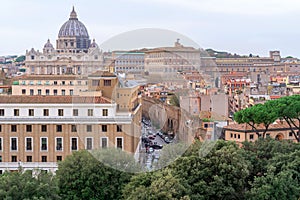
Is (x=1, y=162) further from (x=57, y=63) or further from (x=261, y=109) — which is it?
(x=57, y=63)

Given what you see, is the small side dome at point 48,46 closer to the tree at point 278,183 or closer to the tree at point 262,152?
the tree at point 262,152

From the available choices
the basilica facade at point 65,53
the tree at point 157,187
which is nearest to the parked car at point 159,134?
the tree at point 157,187

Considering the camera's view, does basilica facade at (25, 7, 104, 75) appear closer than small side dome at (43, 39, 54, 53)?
Yes

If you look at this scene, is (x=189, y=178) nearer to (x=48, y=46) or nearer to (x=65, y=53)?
(x=65, y=53)

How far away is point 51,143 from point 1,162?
78.2 inches

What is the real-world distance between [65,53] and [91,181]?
61886 millimetres

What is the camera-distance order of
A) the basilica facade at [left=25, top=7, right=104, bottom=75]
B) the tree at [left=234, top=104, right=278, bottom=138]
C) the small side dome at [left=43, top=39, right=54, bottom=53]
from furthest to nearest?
the small side dome at [left=43, top=39, right=54, bottom=53], the basilica facade at [left=25, top=7, right=104, bottom=75], the tree at [left=234, top=104, right=278, bottom=138]

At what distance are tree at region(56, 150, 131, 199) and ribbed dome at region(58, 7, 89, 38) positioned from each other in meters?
75.3

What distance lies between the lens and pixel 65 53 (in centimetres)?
7875

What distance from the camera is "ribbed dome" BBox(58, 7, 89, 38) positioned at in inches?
3666

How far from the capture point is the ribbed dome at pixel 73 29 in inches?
3666

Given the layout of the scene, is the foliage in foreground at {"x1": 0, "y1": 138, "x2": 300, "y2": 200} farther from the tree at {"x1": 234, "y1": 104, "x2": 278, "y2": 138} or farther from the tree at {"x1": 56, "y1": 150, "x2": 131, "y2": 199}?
the tree at {"x1": 234, "y1": 104, "x2": 278, "y2": 138}

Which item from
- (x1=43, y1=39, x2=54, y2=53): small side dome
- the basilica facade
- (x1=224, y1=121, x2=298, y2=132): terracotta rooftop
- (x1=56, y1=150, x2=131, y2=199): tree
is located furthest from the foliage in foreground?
(x1=43, y1=39, x2=54, y2=53): small side dome

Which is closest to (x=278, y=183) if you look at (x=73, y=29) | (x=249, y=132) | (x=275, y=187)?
(x=275, y=187)
